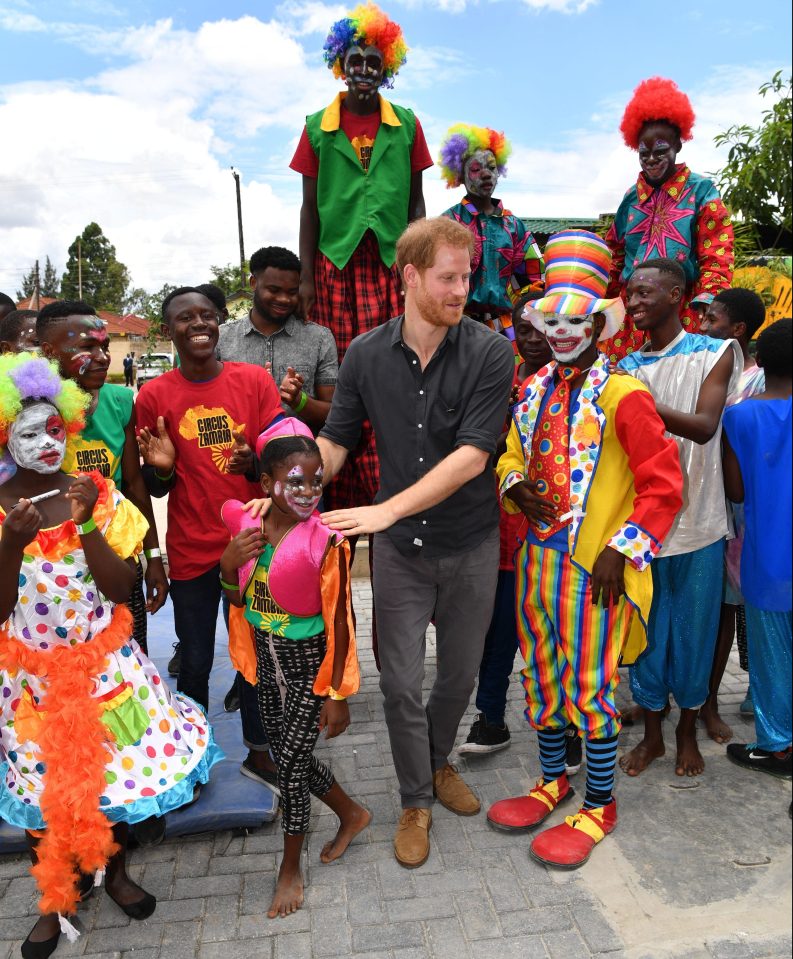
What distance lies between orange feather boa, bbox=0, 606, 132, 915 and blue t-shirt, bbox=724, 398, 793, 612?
2.21 meters

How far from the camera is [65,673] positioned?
8.73ft

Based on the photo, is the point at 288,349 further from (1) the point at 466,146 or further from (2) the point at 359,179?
(1) the point at 466,146

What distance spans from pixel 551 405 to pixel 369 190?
192 cm

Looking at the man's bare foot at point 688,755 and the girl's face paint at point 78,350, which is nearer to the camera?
the girl's face paint at point 78,350

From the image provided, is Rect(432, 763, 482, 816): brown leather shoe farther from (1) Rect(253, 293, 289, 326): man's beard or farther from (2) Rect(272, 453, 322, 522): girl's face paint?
(1) Rect(253, 293, 289, 326): man's beard

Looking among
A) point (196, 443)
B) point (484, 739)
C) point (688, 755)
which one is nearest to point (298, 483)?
point (196, 443)

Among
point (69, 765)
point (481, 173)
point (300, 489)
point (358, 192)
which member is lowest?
point (69, 765)

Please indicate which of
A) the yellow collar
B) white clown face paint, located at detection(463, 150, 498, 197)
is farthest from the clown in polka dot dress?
white clown face paint, located at detection(463, 150, 498, 197)

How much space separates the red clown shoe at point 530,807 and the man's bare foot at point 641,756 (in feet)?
1.26

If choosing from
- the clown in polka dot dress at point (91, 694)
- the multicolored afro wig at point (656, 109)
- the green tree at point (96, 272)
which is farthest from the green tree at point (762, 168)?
the green tree at point (96, 272)

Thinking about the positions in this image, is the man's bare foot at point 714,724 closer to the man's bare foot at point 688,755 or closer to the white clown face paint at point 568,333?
the man's bare foot at point 688,755

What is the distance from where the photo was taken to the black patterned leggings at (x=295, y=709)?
278 centimetres

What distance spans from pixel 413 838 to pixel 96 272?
220 feet

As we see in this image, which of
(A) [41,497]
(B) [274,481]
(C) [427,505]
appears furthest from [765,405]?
(A) [41,497]
